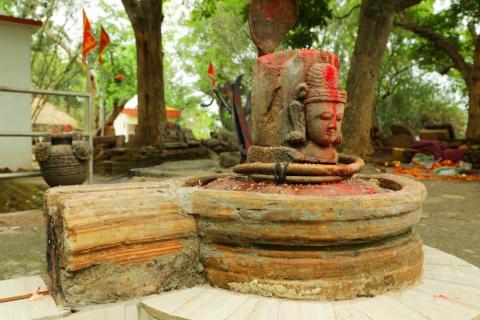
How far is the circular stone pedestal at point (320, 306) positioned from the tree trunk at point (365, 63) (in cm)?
695

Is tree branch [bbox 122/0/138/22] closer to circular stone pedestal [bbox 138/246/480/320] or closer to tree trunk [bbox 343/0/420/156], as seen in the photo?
tree trunk [bbox 343/0/420/156]

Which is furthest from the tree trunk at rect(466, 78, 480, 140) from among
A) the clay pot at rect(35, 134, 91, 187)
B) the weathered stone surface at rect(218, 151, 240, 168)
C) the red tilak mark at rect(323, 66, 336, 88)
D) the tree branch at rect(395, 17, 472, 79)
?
the red tilak mark at rect(323, 66, 336, 88)

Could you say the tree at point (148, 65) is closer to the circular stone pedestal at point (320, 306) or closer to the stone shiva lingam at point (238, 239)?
the stone shiva lingam at point (238, 239)

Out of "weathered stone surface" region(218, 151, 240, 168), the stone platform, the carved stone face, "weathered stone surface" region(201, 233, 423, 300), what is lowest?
the stone platform

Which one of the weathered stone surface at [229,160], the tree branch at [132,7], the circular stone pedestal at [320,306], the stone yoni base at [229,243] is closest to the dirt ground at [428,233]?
the stone yoni base at [229,243]

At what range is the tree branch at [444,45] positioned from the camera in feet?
45.2

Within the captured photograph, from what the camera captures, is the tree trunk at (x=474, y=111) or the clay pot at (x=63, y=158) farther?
the tree trunk at (x=474, y=111)

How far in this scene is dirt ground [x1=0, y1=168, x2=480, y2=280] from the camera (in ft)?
11.2

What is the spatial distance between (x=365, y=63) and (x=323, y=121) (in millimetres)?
6951

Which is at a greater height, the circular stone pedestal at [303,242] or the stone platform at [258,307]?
the circular stone pedestal at [303,242]

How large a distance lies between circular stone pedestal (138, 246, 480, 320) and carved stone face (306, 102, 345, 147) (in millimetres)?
Result: 874

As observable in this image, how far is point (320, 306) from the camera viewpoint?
188 cm

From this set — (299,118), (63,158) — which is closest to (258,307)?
(299,118)

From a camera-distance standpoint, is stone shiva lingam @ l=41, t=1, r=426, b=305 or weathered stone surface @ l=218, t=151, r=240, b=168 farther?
weathered stone surface @ l=218, t=151, r=240, b=168
